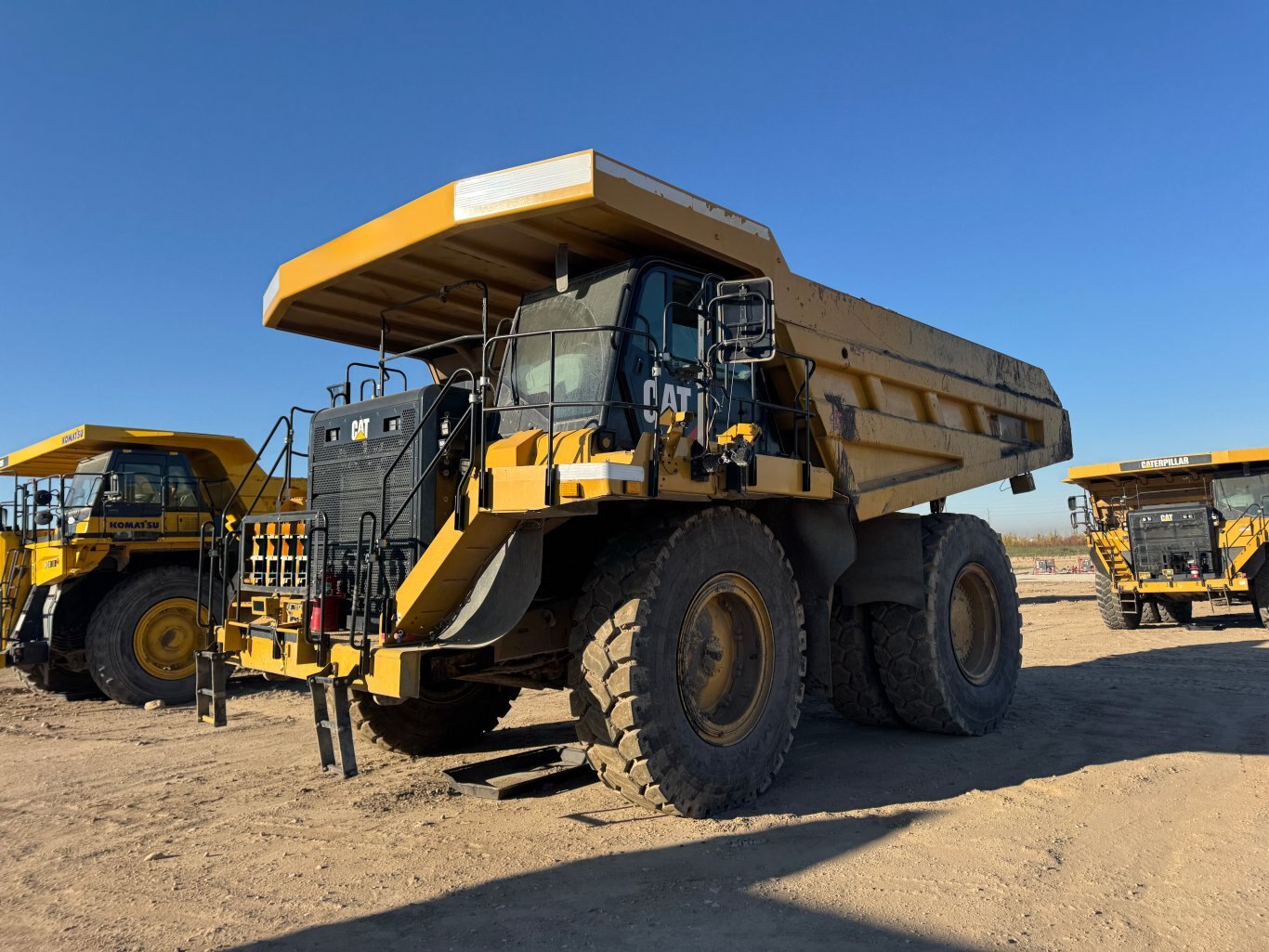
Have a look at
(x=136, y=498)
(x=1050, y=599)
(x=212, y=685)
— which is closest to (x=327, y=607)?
(x=212, y=685)

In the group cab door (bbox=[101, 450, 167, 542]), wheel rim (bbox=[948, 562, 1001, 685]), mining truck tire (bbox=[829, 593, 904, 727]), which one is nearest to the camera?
mining truck tire (bbox=[829, 593, 904, 727])

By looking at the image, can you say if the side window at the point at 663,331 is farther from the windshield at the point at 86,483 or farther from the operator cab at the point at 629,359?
the windshield at the point at 86,483

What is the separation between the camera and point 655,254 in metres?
5.10

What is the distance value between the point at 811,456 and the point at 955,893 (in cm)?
285

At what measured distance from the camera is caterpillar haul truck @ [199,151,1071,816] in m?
4.30

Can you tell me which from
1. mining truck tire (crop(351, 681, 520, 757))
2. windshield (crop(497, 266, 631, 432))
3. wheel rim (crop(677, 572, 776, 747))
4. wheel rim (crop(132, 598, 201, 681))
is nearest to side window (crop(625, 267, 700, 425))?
windshield (crop(497, 266, 631, 432))

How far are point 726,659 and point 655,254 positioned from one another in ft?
7.75

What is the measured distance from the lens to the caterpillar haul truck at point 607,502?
14.1 ft

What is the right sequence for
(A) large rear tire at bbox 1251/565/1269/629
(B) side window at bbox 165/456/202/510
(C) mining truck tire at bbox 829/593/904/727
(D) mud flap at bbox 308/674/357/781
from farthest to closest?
1. (A) large rear tire at bbox 1251/565/1269/629
2. (B) side window at bbox 165/456/202/510
3. (C) mining truck tire at bbox 829/593/904/727
4. (D) mud flap at bbox 308/674/357/781

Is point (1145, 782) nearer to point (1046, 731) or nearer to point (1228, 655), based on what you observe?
point (1046, 731)

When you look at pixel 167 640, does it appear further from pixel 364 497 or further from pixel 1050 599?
pixel 1050 599

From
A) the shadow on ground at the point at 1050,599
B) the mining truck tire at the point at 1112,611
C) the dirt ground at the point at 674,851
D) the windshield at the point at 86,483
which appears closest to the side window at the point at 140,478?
the windshield at the point at 86,483

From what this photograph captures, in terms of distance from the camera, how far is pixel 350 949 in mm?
3139

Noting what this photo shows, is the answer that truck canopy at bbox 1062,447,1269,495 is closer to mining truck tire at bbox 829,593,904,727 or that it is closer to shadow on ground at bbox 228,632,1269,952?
shadow on ground at bbox 228,632,1269,952
